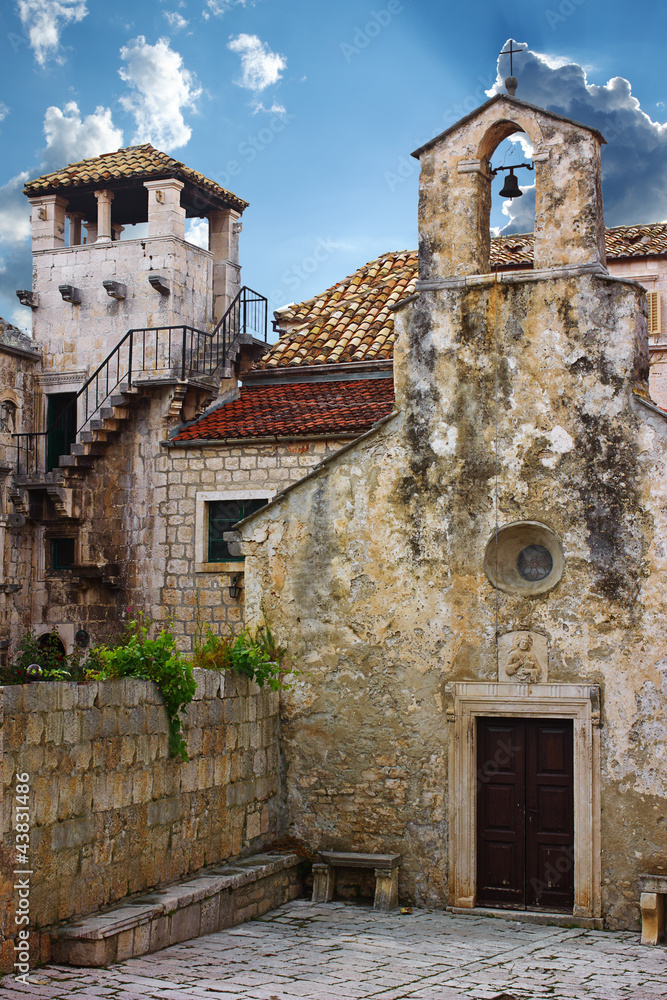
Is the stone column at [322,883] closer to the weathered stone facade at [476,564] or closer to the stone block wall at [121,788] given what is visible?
the weathered stone facade at [476,564]

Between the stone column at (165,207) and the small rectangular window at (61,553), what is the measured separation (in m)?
6.15

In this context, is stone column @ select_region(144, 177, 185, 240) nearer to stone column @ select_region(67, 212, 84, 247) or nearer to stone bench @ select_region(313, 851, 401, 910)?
stone column @ select_region(67, 212, 84, 247)

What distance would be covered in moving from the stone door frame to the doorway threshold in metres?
0.05

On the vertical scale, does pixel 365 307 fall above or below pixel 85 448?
above

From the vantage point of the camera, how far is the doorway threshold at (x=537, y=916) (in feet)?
33.5

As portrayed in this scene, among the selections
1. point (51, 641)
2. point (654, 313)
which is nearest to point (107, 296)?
point (51, 641)

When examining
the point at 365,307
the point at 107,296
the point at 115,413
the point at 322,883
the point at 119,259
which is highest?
the point at 119,259

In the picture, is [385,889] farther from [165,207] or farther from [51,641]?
[165,207]

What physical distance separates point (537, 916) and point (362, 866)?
1749 mm

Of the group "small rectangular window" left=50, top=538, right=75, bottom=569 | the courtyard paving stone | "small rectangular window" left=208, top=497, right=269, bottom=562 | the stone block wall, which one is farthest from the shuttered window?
the courtyard paving stone

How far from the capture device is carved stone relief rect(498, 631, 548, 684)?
35.1 feet

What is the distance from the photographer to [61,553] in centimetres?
1962

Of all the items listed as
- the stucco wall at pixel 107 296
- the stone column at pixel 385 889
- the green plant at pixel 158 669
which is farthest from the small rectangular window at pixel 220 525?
the green plant at pixel 158 669

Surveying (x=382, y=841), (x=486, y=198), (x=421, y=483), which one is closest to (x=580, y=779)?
(x=382, y=841)
